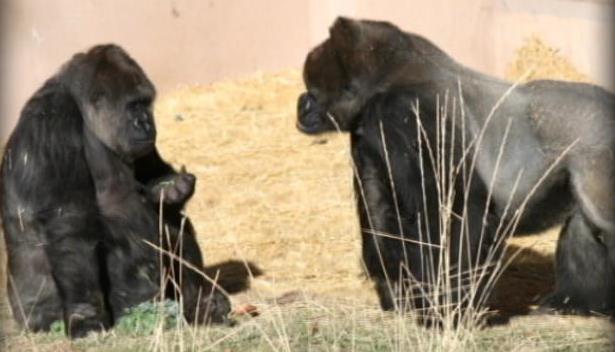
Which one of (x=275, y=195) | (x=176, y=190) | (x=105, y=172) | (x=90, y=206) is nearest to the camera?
(x=90, y=206)

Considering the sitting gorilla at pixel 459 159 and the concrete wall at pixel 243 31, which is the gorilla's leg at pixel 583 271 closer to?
the sitting gorilla at pixel 459 159

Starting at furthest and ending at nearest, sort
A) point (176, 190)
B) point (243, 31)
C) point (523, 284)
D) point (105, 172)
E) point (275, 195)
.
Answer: point (243, 31) → point (275, 195) → point (523, 284) → point (176, 190) → point (105, 172)

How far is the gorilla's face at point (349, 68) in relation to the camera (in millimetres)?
6938

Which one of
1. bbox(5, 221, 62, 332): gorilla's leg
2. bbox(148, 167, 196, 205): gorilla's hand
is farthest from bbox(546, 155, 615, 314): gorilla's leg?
bbox(5, 221, 62, 332): gorilla's leg

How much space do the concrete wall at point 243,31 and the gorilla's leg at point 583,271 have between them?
9.82 feet

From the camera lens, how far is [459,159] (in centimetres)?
667

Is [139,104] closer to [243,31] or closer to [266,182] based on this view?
[266,182]

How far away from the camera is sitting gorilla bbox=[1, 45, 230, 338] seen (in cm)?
664

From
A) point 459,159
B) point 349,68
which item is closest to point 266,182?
point 349,68

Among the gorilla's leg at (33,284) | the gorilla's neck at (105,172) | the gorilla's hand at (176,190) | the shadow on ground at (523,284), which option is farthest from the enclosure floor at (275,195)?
the gorilla's leg at (33,284)

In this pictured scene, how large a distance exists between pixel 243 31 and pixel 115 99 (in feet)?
13.5

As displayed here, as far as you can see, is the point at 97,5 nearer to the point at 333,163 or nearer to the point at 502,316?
the point at 333,163

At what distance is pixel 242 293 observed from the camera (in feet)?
25.0

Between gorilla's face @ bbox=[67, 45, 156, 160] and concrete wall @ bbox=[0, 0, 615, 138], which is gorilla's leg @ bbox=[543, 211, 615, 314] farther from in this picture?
concrete wall @ bbox=[0, 0, 615, 138]
